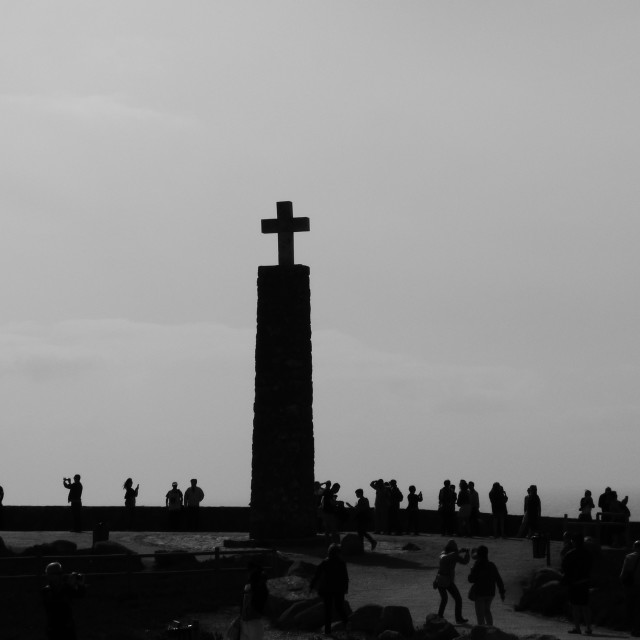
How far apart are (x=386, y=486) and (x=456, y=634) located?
46.6 feet

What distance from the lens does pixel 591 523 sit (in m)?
26.2

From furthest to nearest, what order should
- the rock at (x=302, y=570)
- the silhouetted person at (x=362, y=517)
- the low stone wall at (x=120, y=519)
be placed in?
1. the low stone wall at (x=120, y=519)
2. the silhouetted person at (x=362, y=517)
3. the rock at (x=302, y=570)

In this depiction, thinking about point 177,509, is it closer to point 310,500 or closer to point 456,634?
point 310,500

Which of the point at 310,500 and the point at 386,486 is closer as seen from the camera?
the point at 310,500

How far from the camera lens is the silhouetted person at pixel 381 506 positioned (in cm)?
3278

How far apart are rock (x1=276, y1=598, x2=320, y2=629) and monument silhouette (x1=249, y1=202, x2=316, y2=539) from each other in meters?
9.13

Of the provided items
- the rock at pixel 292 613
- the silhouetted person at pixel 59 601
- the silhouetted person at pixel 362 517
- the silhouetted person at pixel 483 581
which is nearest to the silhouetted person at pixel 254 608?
A: the silhouetted person at pixel 59 601

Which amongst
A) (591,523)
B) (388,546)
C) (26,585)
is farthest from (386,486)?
(26,585)

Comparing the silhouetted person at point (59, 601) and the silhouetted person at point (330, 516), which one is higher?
the silhouetted person at point (330, 516)

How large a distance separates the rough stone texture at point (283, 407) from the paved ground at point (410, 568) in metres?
1.38

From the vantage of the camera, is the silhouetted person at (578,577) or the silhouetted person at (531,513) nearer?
the silhouetted person at (578,577)

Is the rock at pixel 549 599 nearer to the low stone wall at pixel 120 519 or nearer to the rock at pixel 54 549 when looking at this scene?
the rock at pixel 54 549

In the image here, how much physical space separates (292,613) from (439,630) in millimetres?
2987

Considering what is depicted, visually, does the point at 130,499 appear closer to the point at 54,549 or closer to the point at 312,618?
the point at 54,549
